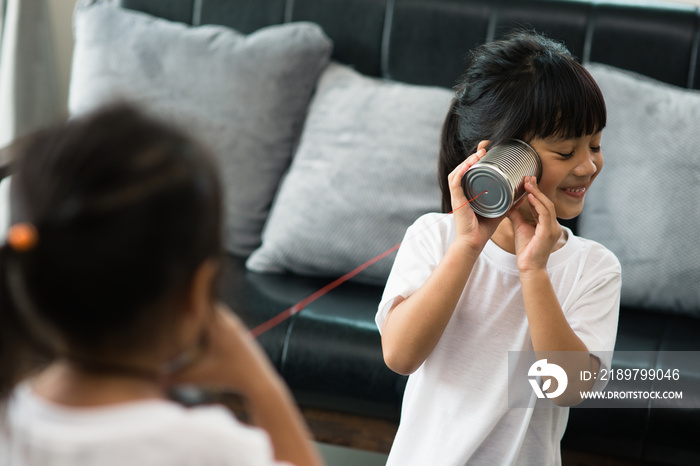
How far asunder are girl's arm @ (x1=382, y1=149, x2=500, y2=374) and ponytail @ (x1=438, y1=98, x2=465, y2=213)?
13 cm

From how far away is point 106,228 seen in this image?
1.49 feet

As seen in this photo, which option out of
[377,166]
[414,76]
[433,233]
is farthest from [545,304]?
[414,76]

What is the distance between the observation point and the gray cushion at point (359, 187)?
1.72m

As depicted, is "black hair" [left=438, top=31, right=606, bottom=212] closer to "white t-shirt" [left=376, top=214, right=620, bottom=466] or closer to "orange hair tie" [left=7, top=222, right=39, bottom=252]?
"white t-shirt" [left=376, top=214, right=620, bottom=466]

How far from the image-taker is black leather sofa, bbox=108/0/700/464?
4.73 ft

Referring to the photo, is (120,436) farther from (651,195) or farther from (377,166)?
(651,195)

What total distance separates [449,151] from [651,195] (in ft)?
2.54

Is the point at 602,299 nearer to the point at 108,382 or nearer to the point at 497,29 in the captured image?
the point at 108,382

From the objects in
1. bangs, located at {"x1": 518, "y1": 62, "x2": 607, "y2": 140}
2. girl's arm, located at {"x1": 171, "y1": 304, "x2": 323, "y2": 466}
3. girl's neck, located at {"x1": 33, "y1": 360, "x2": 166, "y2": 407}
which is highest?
bangs, located at {"x1": 518, "y1": 62, "x2": 607, "y2": 140}

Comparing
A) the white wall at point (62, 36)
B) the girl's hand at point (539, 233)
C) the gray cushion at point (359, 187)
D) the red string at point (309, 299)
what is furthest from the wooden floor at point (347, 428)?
the white wall at point (62, 36)

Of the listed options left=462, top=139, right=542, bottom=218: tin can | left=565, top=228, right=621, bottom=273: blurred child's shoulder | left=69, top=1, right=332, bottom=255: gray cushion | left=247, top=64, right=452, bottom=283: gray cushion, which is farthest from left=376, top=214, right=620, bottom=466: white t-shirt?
left=69, top=1, right=332, bottom=255: gray cushion

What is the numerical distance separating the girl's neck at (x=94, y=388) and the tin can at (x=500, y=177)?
527 millimetres

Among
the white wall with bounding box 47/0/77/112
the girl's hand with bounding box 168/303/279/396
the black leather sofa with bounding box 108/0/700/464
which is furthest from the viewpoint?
the white wall with bounding box 47/0/77/112

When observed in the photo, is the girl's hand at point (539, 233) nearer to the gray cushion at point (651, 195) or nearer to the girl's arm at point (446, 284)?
the girl's arm at point (446, 284)
